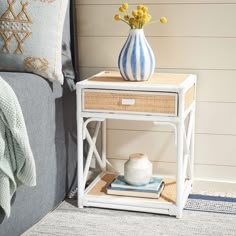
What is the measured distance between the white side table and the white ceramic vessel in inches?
3.4

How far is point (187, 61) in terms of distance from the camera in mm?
2562

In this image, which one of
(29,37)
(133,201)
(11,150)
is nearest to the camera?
(11,150)

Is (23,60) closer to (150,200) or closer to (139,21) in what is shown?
(139,21)

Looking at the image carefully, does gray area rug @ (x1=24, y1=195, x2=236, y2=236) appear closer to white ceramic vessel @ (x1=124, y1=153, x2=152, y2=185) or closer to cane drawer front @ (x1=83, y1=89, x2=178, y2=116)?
white ceramic vessel @ (x1=124, y1=153, x2=152, y2=185)

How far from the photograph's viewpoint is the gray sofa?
202cm

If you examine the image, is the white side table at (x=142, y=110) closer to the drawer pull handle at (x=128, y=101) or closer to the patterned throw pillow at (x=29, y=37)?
the drawer pull handle at (x=128, y=101)

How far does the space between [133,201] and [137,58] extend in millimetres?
632

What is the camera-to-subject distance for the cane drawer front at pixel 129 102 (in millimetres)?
2189

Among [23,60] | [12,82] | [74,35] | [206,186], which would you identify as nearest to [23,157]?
[12,82]

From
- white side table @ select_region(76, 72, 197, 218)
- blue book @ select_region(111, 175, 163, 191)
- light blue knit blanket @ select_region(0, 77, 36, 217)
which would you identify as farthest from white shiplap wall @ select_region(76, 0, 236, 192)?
light blue knit blanket @ select_region(0, 77, 36, 217)

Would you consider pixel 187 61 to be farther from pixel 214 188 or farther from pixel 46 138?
pixel 46 138

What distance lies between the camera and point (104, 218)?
7.59ft

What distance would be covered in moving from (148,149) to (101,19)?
0.69m

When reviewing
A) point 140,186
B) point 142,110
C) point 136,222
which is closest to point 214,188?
point 140,186
